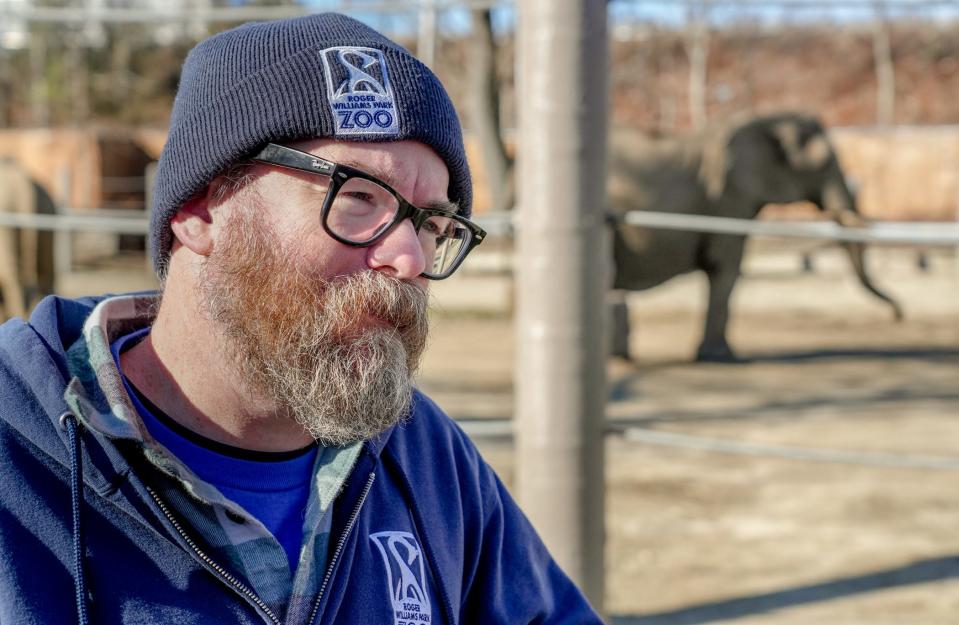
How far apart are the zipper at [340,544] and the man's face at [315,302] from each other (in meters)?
0.09

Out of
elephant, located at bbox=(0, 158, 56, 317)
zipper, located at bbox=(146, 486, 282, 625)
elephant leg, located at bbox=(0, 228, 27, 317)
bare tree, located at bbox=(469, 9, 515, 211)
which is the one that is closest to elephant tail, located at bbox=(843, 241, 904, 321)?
bare tree, located at bbox=(469, 9, 515, 211)

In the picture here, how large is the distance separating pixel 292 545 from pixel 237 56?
0.55 metres

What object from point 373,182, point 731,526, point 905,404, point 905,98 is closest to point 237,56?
point 373,182

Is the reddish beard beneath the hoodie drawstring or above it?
above

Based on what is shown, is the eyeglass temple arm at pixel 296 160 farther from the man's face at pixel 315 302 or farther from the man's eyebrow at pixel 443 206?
the man's eyebrow at pixel 443 206

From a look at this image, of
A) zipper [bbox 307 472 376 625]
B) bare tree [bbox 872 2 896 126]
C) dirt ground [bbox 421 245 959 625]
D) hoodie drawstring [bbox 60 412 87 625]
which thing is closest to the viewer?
hoodie drawstring [bbox 60 412 87 625]

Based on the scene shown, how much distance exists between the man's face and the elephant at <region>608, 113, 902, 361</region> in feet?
22.7

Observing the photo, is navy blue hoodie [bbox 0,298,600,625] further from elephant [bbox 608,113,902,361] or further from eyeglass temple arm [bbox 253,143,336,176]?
elephant [bbox 608,113,902,361]

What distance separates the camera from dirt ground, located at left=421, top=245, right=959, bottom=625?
11.2ft

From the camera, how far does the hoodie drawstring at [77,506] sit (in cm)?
117

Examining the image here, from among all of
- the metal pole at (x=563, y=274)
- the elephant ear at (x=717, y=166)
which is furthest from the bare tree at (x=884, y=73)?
the metal pole at (x=563, y=274)

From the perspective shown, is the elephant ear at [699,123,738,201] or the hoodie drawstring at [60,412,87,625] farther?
the elephant ear at [699,123,738,201]

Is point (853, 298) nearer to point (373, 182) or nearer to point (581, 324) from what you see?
point (581, 324)

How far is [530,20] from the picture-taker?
7.88 ft
